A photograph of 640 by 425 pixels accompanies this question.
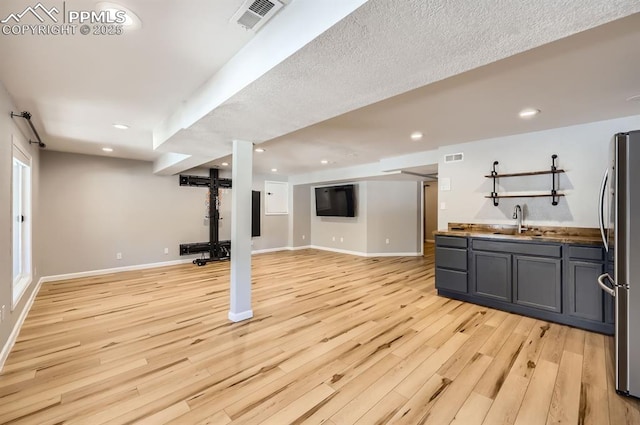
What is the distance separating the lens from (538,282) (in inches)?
122

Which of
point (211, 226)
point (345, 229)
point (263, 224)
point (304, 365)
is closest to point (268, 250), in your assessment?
point (263, 224)

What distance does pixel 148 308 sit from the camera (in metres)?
3.53

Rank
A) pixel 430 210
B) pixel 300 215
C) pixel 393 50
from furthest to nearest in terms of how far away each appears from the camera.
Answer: pixel 430 210
pixel 300 215
pixel 393 50

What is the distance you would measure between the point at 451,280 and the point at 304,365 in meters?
2.53

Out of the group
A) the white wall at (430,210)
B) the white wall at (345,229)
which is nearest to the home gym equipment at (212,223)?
the white wall at (345,229)

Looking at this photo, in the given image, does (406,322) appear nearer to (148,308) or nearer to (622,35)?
(622,35)

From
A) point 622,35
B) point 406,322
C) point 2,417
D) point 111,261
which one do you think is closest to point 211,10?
point 622,35

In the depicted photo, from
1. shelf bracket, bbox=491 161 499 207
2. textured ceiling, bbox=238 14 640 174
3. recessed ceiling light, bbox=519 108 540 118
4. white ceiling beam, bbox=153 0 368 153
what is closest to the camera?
white ceiling beam, bbox=153 0 368 153

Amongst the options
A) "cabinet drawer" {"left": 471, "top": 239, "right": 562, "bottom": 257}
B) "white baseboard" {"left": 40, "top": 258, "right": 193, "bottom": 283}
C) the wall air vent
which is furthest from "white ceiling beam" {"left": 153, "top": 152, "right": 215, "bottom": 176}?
"cabinet drawer" {"left": 471, "top": 239, "right": 562, "bottom": 257}

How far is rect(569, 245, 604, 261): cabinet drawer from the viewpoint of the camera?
276cm

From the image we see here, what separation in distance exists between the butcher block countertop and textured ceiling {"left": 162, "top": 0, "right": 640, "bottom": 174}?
1729 mm

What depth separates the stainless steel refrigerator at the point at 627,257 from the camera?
177 cm

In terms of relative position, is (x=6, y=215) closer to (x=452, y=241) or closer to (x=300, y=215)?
(x=452, y=241)

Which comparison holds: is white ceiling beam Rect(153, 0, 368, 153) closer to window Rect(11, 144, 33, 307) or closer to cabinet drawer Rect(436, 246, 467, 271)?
window Rect(11, 144, 33, 307)
